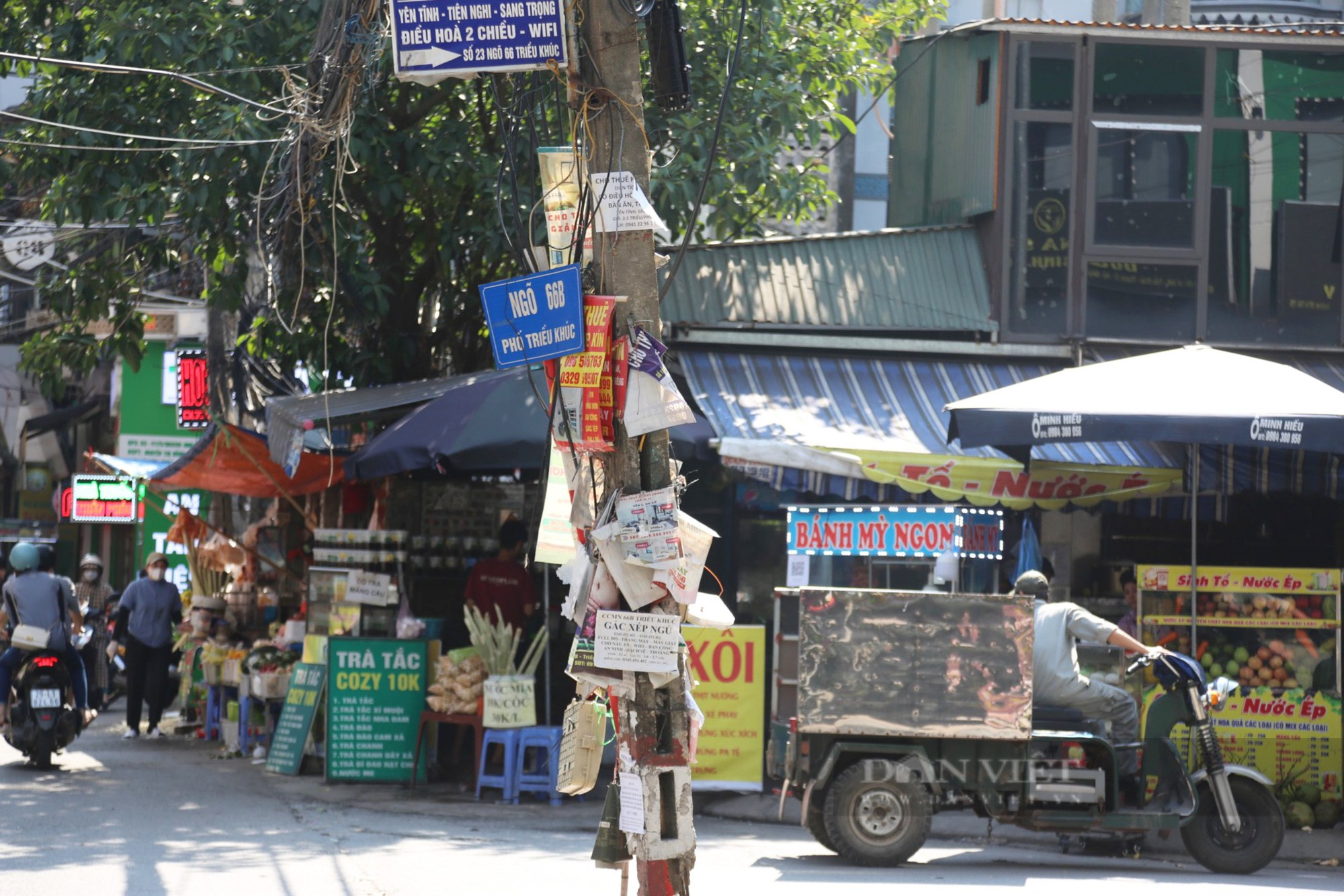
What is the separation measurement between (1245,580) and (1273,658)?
1.88 feet

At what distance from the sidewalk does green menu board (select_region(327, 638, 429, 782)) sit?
2271 millimetres

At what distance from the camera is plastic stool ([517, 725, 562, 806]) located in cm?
1089

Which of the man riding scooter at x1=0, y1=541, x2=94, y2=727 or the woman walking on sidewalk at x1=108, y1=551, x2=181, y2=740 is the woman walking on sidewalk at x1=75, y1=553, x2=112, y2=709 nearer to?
the woman walking on sidewalk at x1=108, y1=551, x2=181, y2=740

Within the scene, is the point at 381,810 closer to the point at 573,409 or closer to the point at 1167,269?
the point at 573,409

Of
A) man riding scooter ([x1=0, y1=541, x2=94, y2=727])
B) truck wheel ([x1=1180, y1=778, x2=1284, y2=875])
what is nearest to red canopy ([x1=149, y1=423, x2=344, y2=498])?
man riding scooter ([x1=0, y1=541, x2=94, y2=727])

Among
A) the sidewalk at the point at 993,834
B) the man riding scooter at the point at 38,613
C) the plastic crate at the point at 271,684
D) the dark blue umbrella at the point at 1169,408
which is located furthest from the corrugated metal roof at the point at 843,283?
the man riding scooter at the point at 38,613

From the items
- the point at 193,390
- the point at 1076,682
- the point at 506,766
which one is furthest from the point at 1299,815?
the point at 193,390

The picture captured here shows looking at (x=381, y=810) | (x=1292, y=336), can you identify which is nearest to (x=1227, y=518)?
(x=1292, y=336)

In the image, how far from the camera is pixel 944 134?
47.4ft

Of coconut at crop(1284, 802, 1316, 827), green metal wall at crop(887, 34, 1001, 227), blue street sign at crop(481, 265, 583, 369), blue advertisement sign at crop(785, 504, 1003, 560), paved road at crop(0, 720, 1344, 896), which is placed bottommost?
paved road at crop(0, 720, 1344, 896)

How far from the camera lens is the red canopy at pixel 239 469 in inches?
553

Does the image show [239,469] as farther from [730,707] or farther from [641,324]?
[641,324]

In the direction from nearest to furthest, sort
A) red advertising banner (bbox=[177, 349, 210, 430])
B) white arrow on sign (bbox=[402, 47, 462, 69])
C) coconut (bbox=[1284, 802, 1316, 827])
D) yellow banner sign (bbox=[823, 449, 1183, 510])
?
white arrow on sign (bbox=[402, 47, 462, 69]), coconut (bbox=[1284, 802, 1316, 827]), yellow banner sign (bbox=[823, 449, 1183, 510]), red advertising banner (bbox=[177, 349, 210, 430])

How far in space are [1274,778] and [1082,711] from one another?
2318 millimetres
